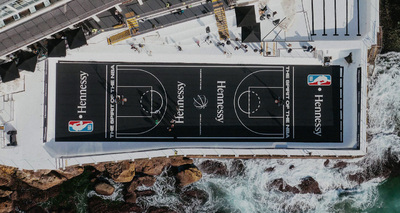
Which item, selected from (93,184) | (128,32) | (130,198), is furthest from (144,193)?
(128,32)

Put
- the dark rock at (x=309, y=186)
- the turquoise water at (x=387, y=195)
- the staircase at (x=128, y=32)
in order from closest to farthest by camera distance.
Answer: the staircase at (x=128, y=32) → the dark rock at (x=309, y=186) → the turquoise water at (x=387, y=195)

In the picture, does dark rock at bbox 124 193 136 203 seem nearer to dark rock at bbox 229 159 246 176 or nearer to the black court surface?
the black court surface

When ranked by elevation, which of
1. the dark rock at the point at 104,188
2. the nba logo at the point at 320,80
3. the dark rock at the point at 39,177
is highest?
the nba logo at the point at 320,80

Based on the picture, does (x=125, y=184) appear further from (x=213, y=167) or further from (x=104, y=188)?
(x=213, y=167)

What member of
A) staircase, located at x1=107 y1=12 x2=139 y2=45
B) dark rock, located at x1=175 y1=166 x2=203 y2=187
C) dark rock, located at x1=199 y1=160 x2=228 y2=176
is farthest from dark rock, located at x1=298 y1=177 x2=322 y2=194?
staircase, located at x1=107 y1=12 x2=139 y2=45

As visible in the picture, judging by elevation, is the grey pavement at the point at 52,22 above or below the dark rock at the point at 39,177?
above

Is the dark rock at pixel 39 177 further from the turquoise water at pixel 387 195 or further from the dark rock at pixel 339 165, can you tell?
the turquoise water at pixel 387 195

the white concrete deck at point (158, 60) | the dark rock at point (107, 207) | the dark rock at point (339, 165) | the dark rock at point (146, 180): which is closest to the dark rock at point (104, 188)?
the dark rock at point (107, 207)
